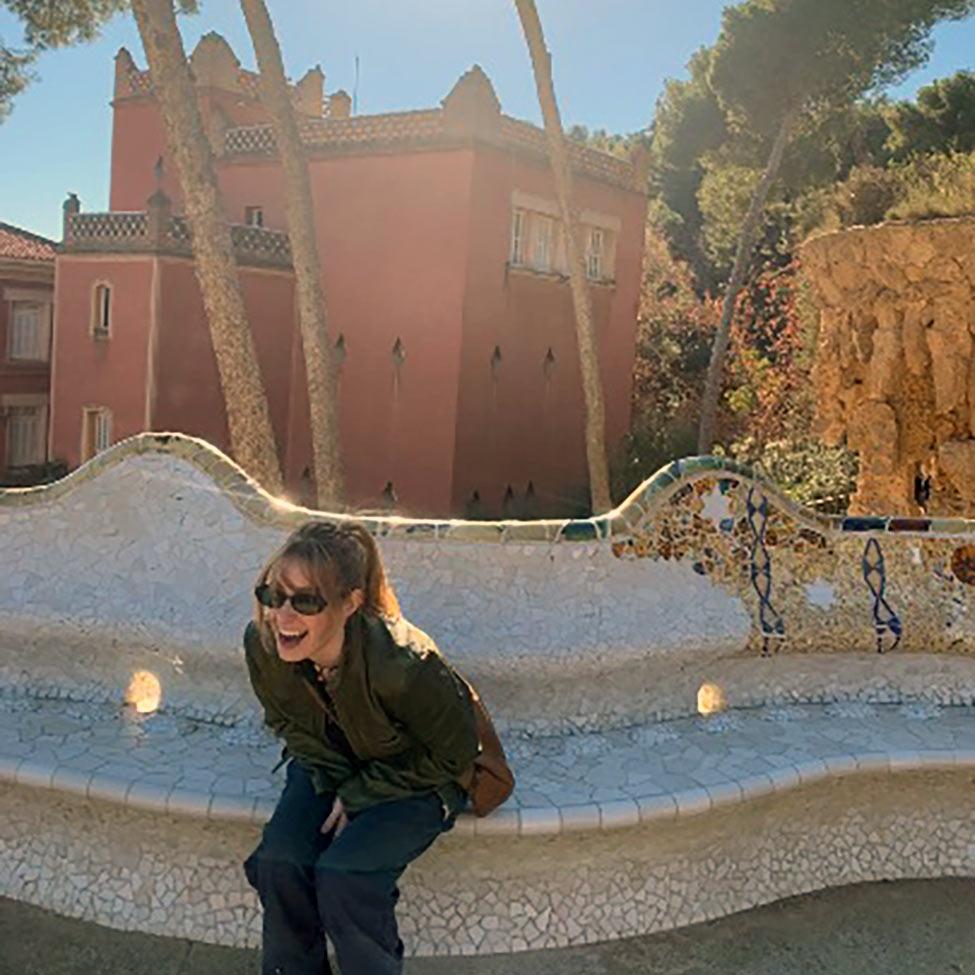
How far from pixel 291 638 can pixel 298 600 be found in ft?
0.34


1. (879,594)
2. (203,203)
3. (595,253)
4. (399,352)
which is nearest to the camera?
(879,594)

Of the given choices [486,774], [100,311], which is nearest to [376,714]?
[486,774]

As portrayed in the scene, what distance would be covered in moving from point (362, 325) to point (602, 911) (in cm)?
1208

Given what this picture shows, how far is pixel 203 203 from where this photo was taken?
388 inches

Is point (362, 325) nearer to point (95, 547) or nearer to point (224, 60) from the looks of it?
point (224, 60)

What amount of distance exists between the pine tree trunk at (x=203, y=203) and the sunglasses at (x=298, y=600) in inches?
291

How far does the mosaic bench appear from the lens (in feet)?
12.1

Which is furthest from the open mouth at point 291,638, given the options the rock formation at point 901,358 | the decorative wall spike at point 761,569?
the rock formation at point 901,358

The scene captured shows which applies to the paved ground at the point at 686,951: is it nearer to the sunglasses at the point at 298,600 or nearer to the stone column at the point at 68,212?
the sunglasses at the point at 298,600

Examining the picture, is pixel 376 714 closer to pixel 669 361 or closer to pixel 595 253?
pixel 595 253

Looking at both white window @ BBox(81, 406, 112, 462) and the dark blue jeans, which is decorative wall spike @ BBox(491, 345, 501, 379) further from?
the dark blue jeans

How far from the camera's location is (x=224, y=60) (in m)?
18.6

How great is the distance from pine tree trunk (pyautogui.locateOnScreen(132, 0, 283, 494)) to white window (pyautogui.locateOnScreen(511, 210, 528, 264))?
5.67 m

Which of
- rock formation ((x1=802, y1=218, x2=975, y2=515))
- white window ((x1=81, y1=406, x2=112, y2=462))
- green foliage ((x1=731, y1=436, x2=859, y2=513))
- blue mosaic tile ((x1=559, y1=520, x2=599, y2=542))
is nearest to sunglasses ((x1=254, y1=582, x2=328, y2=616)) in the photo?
blue mosaic tile ((x1=559, y1=520, x2=599, y2=542))
